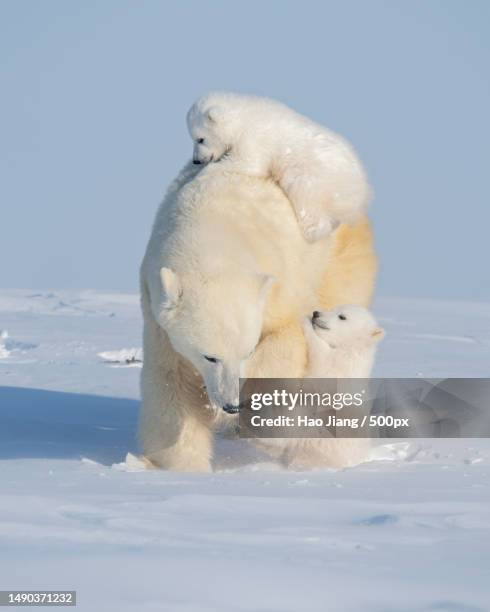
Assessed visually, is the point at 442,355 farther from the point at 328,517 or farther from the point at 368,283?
the point at 328,517

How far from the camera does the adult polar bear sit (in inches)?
201

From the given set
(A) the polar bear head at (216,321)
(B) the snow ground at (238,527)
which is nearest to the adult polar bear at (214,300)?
(A) the polar bear head at (216,321)

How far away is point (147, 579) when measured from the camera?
8.99 ft

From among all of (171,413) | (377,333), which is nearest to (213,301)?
(171,413)

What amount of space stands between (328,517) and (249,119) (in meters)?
3.16

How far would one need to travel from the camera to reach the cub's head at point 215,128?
20.8ft

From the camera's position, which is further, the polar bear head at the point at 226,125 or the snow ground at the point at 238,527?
the polar bear head at the point at 226,125

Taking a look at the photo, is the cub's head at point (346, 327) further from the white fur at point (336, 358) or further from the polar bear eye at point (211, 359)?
the polar bear eye at point (211, 359)

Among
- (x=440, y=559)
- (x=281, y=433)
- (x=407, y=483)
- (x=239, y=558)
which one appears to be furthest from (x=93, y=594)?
(x=281, y=433)

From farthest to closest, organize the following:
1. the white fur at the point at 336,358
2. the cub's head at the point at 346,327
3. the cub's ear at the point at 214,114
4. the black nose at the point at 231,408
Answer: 1. the cub's ear at the point at 214,114
2. the cub's head at the point at 346,327
3. the white fur at the point at 336,358
4. the black nose at the point at 231,408

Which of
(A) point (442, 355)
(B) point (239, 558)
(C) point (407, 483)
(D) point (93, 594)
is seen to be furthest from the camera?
(A) point (442, 355)

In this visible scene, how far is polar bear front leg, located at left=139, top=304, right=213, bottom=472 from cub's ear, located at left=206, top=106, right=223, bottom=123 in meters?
1.32

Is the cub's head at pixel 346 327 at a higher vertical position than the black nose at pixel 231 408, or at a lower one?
higher

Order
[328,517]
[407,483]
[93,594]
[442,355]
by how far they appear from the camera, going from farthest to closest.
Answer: [442,355]
[407,483]
[328,517]
[93,594]
